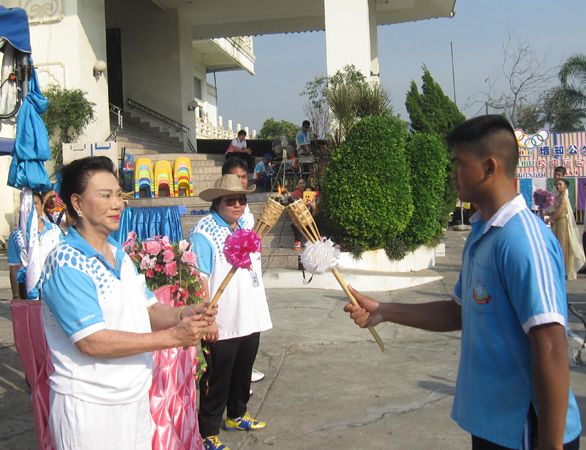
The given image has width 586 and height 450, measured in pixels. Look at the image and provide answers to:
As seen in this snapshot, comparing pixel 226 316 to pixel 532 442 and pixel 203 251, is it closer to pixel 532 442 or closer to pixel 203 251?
pixel 203 251

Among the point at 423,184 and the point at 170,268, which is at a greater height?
the point at 423,184

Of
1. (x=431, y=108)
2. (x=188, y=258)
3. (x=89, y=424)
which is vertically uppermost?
(x=431, y=108)

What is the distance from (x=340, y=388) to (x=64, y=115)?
1117cm

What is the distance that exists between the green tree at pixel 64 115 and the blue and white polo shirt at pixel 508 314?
42.5 feet

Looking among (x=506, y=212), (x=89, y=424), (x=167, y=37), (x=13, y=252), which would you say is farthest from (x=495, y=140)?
(x=167, y=37)

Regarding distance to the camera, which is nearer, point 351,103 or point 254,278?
point 254,278

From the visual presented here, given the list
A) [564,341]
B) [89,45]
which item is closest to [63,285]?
[564,341]

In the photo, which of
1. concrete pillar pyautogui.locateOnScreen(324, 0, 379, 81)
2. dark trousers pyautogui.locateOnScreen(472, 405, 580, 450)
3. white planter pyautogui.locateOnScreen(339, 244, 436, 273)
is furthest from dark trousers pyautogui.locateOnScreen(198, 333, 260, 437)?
concrete pillar pyautogui.locateOnScreen(324, 0, 379, 81)

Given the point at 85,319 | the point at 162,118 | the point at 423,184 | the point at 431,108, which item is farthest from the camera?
the point at 431,108

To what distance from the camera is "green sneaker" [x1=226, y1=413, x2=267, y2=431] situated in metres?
3.71

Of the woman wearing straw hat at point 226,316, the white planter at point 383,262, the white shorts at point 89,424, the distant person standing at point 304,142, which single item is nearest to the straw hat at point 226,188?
the woman wearing straw hat at point 226,316

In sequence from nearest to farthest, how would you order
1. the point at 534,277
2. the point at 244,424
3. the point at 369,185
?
1. the point at 534,277
2. the point at 244,424
3. the point at 369,185

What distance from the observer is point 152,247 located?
11.2 feet

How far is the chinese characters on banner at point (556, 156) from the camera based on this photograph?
1892 cm
